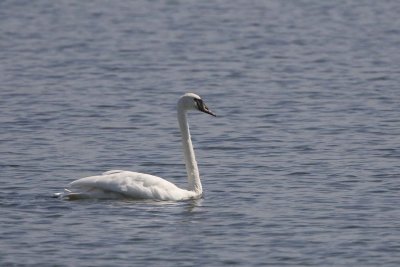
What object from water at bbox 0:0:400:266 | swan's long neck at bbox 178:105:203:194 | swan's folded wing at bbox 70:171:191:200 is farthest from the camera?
swan's long neck at bbox 178:105:203:194

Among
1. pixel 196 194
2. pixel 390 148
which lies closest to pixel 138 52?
pixel 390 148

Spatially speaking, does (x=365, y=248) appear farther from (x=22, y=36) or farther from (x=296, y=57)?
(x=22, y=36)

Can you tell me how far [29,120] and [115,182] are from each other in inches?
242

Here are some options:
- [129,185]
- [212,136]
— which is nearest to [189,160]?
[129,185]

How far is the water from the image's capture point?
13.9 m

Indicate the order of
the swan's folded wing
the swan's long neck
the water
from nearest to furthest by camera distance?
the water < the swan's folded wing < the swan's long neck

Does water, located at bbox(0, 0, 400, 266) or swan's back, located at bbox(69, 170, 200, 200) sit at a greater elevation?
swan's back, located at bbox(69, 170, 200, 200)

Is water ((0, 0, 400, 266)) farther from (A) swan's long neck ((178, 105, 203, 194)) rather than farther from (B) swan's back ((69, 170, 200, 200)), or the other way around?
(A) swan's long neck ((178, 105, 203, 194))

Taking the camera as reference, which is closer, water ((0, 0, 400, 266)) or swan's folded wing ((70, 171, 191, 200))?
water ((0, 0, 400, 266))

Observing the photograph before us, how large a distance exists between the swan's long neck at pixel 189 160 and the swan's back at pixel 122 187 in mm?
465

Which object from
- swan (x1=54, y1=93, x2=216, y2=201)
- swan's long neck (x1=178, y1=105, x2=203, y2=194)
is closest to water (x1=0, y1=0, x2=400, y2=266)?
swan (x1=54, y1=93, x2=216, y2=201)

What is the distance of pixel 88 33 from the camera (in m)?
34.3

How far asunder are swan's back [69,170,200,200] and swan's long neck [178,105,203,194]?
47 cm

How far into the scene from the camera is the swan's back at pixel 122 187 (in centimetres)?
1548
